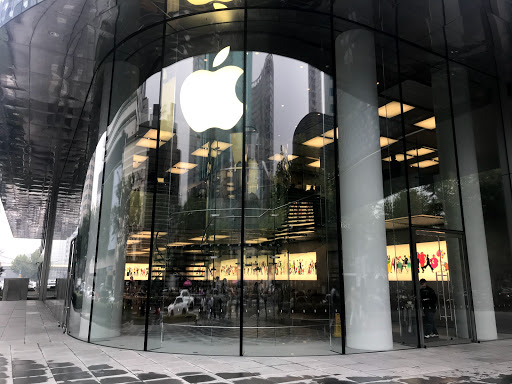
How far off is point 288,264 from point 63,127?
1013 cm

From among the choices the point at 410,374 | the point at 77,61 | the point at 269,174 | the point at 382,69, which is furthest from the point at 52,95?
the point at 410,374

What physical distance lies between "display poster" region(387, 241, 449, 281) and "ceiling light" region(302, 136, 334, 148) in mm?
2757

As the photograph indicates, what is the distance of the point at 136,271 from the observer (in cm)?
873

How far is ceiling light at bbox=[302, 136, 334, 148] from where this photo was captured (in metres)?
9.07

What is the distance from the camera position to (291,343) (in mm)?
8805

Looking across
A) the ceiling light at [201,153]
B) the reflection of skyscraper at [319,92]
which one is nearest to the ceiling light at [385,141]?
the reflection of skyscraper at [319,92]

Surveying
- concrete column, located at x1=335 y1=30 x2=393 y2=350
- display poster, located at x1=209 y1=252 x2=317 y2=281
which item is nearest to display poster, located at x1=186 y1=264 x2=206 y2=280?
display poster, located at x1=209 y1=252 x2=317 y2=281

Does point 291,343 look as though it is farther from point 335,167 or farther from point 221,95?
point 221,95

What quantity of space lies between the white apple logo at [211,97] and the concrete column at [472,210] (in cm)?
629

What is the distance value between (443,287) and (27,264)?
3450cm

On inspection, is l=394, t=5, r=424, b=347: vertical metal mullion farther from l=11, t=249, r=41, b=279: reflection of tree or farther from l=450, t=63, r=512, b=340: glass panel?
l=11, t=249, r=41, b=279: reflection of tree

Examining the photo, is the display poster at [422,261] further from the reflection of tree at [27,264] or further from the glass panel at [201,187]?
the reflection of tree at [27,264]

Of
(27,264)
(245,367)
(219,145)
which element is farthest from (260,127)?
(27,264)

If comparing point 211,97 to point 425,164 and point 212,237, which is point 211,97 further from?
point 425,164
